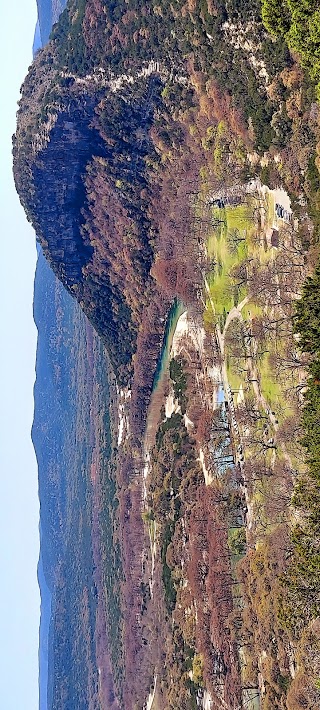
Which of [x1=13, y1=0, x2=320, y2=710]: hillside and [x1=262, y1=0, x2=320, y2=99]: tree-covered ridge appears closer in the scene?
[x1=262, y1=0, x2=320, y2=99]: tree-covered ridge

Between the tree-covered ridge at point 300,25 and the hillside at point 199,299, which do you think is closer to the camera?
the tree-covered ridge at point 300,25

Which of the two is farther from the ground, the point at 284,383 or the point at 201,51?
the point at 201,51

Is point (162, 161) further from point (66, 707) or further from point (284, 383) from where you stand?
point (66, 707)

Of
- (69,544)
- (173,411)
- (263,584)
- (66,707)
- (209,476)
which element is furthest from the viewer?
(69,544)

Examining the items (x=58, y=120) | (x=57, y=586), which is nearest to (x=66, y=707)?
(x=57, y=586)

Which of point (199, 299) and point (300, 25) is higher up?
point (199, 299)

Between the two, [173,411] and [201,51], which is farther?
[173,411]

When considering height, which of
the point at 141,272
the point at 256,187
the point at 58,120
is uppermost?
the point at 58,120

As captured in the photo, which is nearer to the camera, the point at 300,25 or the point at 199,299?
the point at 300,25
